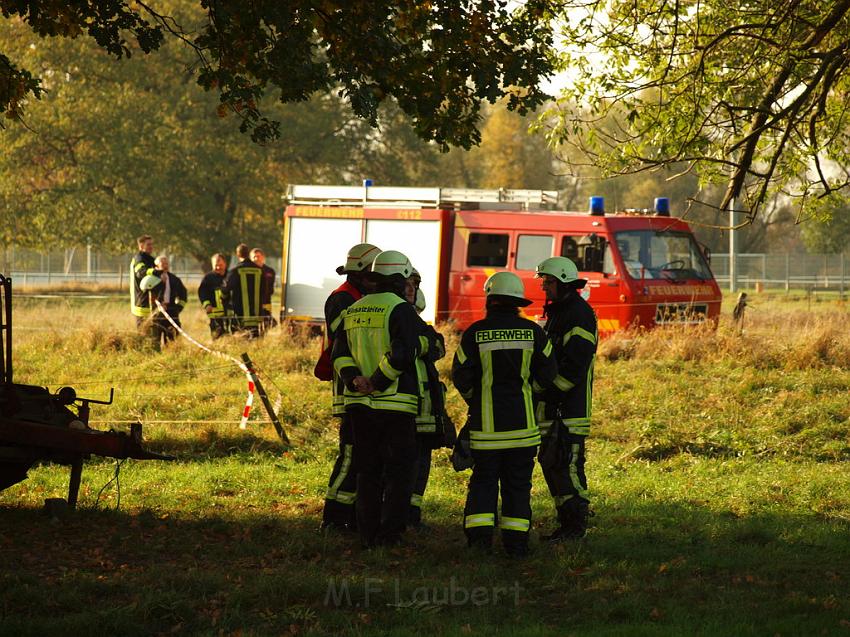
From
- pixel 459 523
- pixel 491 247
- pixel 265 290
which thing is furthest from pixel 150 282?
pixel 459 523

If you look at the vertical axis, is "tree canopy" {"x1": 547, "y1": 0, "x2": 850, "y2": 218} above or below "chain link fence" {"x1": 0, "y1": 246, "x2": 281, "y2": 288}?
above

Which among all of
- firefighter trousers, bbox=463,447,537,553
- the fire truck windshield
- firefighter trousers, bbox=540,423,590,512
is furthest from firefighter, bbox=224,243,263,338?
firefighter trousers, bbox=463,447,537,553

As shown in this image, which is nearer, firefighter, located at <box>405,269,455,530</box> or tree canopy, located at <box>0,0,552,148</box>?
firefighter, located at <box>405,269,455,530</box>

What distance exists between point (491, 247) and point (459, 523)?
35.4 ft

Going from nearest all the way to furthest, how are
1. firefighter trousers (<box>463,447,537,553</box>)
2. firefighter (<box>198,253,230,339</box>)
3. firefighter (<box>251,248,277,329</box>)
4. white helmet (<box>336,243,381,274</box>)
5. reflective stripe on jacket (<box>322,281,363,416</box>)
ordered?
firefighter trousers (<box>463,447,537,553</box>), reflective stripe on jacket (<box>322,281,363,416</box>), white helmet (<box>336,243,381,274</box>), firefighter (<box>198,253,230,339</box>), firefighter (<box>251,248,277,329</box>)

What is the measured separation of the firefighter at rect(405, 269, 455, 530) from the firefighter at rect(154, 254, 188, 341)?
33.1 ft

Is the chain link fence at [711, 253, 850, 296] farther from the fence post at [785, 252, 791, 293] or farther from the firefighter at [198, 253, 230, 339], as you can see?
the firefighter at [198, 253, 230, 339]

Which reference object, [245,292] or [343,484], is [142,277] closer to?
[245,292]

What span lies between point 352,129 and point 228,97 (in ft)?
117

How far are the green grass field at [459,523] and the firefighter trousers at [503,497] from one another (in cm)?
16

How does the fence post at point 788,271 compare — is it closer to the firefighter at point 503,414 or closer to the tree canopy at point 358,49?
the tree canopy at point 358,49

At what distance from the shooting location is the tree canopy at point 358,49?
29.0ft

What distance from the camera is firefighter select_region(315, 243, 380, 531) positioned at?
786 centimetres

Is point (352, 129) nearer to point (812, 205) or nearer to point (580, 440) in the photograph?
point (812, 205)
